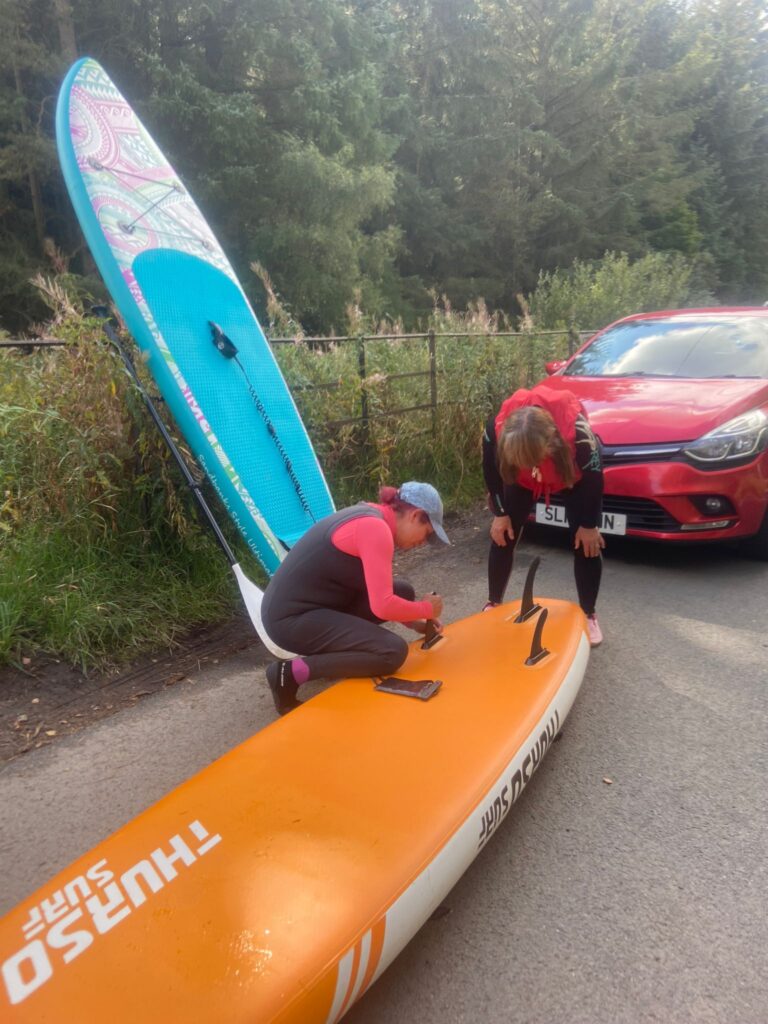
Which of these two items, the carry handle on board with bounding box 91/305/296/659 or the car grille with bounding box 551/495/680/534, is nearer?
the carry handle on board with bounding box 91/305/296/659

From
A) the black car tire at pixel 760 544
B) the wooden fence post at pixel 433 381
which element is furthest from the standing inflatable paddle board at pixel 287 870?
the wooden fence post at pixel 433 381

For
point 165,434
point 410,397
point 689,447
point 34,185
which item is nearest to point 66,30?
point 34,185

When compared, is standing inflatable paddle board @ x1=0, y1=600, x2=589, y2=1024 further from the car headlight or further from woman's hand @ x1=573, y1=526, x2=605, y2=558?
the car headlight

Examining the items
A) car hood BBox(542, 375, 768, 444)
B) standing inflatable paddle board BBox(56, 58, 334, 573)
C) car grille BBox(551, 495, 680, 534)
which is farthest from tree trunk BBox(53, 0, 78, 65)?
car grille BBox(551, 495, 680, 534)

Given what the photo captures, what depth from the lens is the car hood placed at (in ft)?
14.4

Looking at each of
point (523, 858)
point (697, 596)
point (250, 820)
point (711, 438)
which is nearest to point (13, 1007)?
point (250, 820)

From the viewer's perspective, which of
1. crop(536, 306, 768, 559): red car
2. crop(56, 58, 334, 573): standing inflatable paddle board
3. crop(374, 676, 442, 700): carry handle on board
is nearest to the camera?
crop(374, 676, 442, 700): carry handle on board

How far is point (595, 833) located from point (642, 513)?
2568 millimetres

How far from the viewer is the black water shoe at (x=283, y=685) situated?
2.84 meters

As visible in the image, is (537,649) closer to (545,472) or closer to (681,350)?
(545,472)

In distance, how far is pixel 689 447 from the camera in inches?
169

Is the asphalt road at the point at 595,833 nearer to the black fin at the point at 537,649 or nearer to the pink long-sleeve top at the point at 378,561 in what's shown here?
the black fin at the point at 537,649

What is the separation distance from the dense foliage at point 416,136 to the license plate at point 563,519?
4.27 m

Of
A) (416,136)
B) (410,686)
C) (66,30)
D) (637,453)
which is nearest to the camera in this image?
(410,686)
